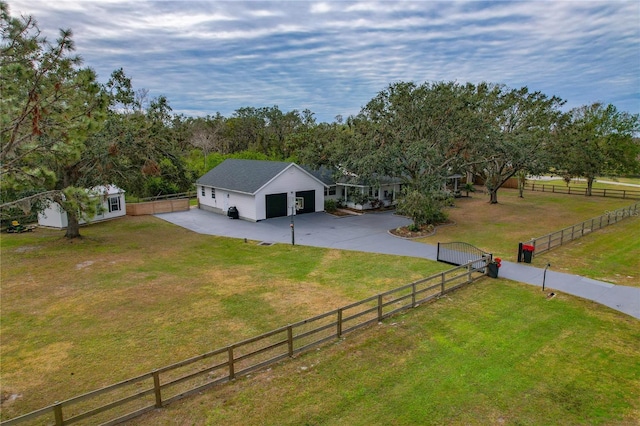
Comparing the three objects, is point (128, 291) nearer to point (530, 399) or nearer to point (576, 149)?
point (530, 399)

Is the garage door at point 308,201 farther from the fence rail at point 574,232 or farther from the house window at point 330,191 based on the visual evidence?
the fence rail at point 574,232

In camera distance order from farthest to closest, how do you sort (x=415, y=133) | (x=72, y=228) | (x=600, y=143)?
(x=600, y=143)
(x=415, y=133)
(x=72, y=228)

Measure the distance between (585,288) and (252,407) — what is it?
1332 centimetres

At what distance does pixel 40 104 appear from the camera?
8250 mm

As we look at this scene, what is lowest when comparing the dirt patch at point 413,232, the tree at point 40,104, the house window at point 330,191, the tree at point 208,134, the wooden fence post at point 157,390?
the wooden fence post at point 157,390

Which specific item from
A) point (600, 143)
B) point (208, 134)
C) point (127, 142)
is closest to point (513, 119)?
point (600, 143)

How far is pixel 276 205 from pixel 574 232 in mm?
19918

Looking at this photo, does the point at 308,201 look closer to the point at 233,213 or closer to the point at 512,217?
the point at 233,213

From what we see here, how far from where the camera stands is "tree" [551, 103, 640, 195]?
3722 centimetres

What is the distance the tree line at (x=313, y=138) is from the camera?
28.0 ft

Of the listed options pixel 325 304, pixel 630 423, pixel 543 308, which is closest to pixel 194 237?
pixel 325 304

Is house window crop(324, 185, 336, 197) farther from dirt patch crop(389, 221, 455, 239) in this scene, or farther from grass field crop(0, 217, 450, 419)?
grass field crop(0, 217, 450, 419)

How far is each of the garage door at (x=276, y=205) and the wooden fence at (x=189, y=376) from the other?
17712 millimetres

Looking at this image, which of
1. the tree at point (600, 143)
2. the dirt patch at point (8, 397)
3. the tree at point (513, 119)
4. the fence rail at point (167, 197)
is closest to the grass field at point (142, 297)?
the dirt patch at point (8, 397)
